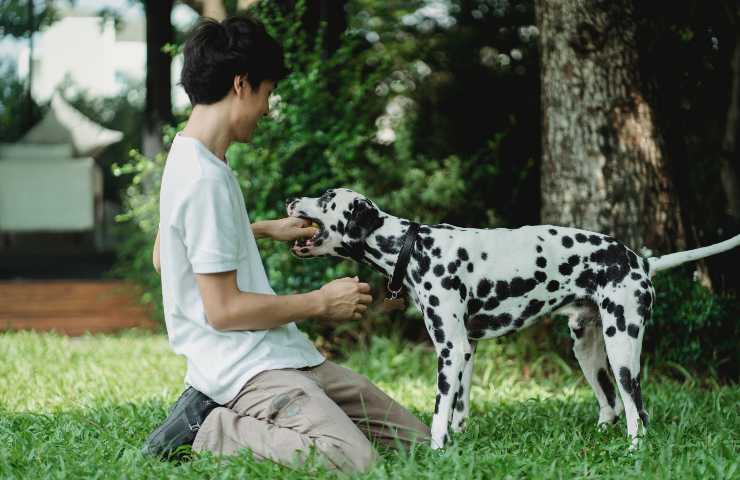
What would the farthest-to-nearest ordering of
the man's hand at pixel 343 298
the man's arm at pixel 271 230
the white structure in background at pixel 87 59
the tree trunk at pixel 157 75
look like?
the white structure in background at pixel 87 59 → the tree trunk at pixel 157 75 → the man's arm at pixel 271 230 → the man's hand at pixel 343 298

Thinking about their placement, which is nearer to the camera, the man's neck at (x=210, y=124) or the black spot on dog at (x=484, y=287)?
the man's neck at (x=210, y=124)

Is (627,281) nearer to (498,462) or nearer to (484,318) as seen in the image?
(484,318)

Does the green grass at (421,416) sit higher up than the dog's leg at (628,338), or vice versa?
the dog's leg at (628,338)

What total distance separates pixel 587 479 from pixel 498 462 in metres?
0.34

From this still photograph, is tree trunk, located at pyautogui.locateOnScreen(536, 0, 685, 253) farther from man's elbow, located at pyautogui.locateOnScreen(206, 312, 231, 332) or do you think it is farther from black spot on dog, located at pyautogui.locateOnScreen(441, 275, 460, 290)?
man's elbow, located at pyautogui.locateOnScreen(206, 312, 231, 332)

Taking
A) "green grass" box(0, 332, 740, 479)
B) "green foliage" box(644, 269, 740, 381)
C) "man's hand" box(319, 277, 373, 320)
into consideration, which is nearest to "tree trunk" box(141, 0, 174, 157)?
"green grass" box(0, 332, 740, 479)

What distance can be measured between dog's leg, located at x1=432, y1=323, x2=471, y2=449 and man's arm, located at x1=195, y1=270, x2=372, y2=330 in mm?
466

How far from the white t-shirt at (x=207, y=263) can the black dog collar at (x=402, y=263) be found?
1.75 ft

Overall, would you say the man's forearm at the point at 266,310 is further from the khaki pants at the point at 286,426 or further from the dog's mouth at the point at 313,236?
the dog's mouth at the point at 313,236

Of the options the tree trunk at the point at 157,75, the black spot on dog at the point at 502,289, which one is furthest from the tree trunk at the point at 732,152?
the tree trunk at the point at 157,75

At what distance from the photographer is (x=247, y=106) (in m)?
3.43

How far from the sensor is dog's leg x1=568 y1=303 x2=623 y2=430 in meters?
4.29

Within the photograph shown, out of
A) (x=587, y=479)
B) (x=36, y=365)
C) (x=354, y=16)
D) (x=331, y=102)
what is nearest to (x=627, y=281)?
(x=587, y=479)

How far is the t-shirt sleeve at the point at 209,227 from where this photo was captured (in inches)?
128
